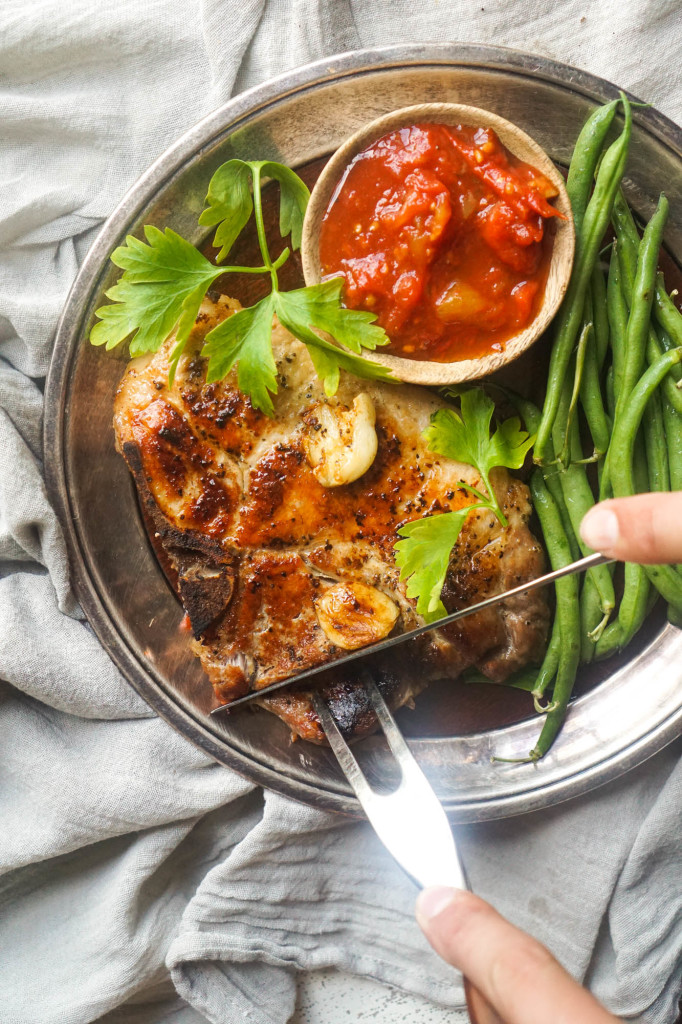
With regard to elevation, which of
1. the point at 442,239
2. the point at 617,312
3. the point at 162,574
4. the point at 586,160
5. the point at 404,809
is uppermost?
the point at 586,160

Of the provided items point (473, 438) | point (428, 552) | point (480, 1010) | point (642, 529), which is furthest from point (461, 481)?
point (480, 1010)

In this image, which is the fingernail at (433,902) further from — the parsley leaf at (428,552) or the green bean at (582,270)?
the green bean at (582,270)

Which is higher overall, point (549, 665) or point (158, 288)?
point (158, 288)

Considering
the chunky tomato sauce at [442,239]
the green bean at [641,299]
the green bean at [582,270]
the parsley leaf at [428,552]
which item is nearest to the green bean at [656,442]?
the green bean at [641,299]

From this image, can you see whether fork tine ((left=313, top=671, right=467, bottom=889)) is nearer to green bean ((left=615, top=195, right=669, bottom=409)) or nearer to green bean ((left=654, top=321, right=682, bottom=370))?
green bean ((left=615, top=195, right=669, bottom=409))

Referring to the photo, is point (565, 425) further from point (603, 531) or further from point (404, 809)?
point (404, 809)

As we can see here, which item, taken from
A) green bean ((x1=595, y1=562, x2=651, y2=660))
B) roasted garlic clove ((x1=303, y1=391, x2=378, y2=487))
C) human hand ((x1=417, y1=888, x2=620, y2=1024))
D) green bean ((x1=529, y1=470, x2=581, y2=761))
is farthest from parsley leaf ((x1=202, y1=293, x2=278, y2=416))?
human hand ((x1=417, y1=888, x2=620, y2=1024))

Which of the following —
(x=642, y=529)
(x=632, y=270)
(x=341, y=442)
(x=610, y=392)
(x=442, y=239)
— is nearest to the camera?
(x=642, y=529)
